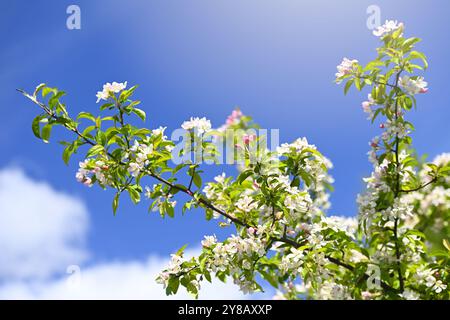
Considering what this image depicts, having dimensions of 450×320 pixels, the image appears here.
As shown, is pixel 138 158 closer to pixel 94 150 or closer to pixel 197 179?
pixel 94 150

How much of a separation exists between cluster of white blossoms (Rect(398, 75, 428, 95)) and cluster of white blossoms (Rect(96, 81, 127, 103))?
6.30 feet

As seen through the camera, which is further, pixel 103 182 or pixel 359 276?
pixel 359 276

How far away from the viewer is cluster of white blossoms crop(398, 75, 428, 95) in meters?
3.41

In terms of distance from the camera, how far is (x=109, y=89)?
3.32 metres

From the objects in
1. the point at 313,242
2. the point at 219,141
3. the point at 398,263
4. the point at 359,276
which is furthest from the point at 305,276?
the point at 219,141

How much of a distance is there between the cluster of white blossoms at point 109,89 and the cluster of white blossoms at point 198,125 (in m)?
0.48

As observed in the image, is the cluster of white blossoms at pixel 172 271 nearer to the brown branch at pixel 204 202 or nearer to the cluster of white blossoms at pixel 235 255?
the cluster of white blossoms at pixel 235 255

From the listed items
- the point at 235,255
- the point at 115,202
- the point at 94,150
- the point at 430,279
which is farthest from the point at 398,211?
the point at 94,150

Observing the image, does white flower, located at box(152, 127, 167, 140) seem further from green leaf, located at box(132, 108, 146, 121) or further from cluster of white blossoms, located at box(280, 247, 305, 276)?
cluster of white blossoms, located at box(280, 247, 305, 276)

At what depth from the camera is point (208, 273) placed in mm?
3344

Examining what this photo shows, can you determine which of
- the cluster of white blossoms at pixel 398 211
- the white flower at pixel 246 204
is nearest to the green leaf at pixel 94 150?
the white flower at pixel 246 204

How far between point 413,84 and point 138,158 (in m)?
1.94
